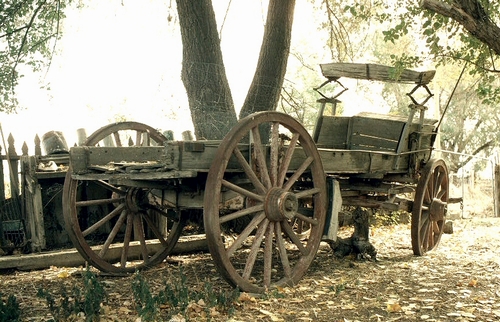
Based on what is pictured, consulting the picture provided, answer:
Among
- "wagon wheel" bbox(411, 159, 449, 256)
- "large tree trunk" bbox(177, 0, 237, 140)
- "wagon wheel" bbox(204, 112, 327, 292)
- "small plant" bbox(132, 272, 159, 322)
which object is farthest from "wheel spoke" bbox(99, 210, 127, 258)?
"wagon wheel" bbox(411, 159, 449, 256)

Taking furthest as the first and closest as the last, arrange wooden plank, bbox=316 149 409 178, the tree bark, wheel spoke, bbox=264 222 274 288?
1. wooden plank, bbox=316 149 409 178
2. wheel spoke, bbox=264 222 274 288
3. the tree bark

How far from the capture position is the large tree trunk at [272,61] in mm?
8609

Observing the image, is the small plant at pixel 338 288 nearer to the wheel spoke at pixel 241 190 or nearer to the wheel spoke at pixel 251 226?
the wheel spoke at pixel 251 226

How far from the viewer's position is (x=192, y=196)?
5578 mm

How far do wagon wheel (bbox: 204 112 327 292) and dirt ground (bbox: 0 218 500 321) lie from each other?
26 centimetres

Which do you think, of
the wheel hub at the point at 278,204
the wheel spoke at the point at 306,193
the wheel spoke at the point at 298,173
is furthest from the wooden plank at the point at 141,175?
the wheel spoke at the point at 306,193

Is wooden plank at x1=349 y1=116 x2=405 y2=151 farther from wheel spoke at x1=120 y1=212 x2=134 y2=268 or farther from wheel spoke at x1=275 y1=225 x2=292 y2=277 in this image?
wheel spoke at x1=120 y1=212 x2=134 y2=268

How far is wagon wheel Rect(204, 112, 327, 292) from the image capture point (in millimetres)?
4668

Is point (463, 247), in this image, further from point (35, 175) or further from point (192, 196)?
point (35, 175)

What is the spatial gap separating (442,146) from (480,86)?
2476 centimetres

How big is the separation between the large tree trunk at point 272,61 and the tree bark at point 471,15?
432 cm

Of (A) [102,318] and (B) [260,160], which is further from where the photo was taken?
(B) [260,160]

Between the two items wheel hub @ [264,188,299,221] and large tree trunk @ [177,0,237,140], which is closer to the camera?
wheel hub @ [264,188,299,221]

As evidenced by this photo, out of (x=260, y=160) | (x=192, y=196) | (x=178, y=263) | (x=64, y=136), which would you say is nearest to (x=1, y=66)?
(x=64, y=136)
